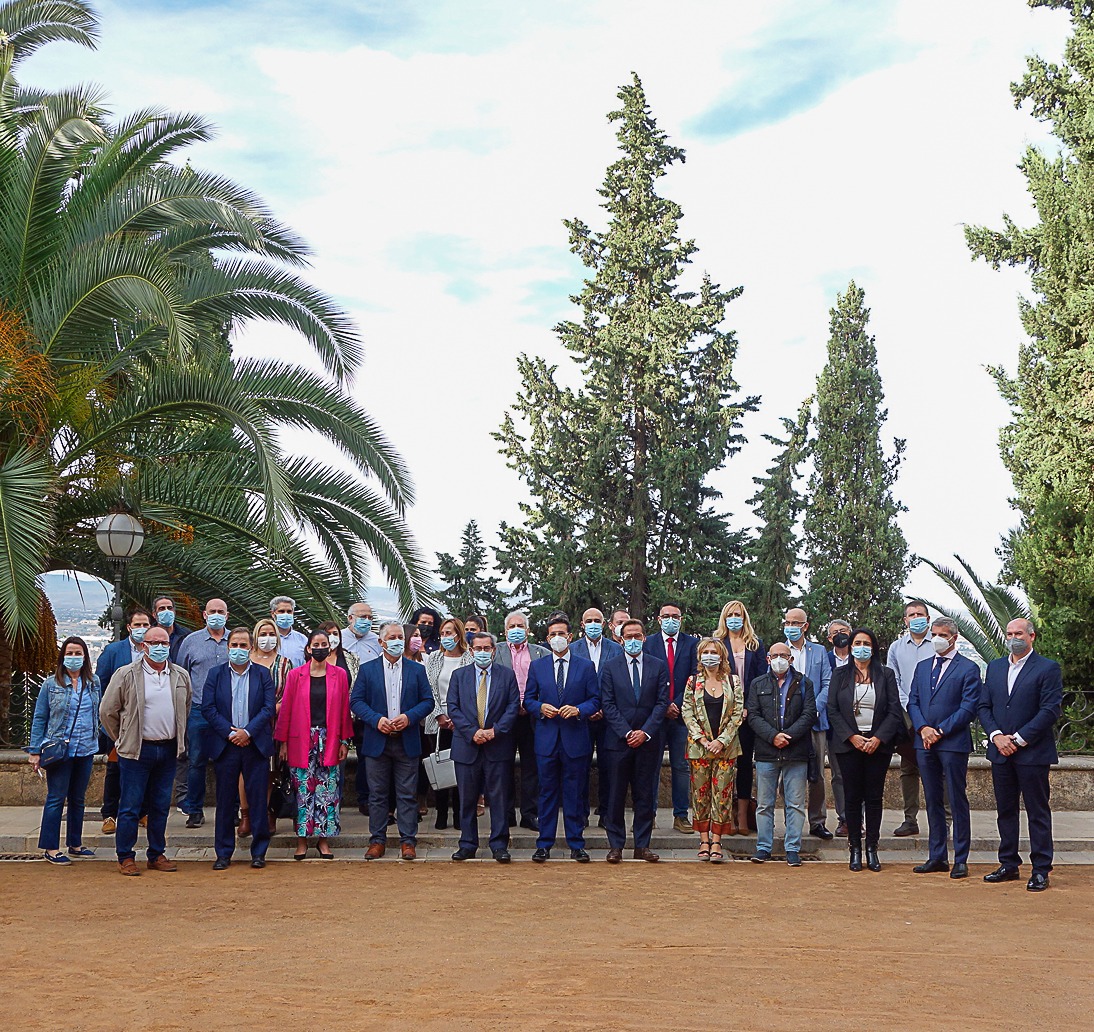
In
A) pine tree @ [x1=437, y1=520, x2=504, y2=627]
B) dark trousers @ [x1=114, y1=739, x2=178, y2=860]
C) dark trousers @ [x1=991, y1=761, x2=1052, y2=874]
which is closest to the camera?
dark trousers @ [x1=991, y1=761, x2=1052, y2=874]

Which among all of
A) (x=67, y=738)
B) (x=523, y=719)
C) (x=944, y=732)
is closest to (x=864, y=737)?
(x=944, y=732)

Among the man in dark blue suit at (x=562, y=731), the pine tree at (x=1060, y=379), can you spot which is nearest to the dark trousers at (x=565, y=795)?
the man in dark blue suit at (x=562, y=731)

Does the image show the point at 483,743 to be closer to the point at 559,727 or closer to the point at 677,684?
the point at 559,727

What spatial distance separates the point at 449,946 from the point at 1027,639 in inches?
218

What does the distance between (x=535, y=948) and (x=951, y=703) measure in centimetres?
473

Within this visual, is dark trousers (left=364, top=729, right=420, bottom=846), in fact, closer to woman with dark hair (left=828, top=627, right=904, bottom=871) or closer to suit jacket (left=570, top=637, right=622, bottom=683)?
suit jacket (left=570, top=637, right=622, bottom=683)

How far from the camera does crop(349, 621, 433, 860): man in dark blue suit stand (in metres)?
10.9

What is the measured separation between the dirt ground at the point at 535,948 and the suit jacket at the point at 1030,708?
1.07 m

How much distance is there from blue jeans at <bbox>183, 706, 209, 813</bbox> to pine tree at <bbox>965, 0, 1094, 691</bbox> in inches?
495

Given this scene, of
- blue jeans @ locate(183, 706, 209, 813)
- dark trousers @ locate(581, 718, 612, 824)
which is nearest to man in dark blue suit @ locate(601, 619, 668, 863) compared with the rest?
dark trousers @ locate(581, 718, 612, 824)

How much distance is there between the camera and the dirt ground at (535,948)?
6.32m

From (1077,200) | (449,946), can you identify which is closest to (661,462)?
(1077,200)

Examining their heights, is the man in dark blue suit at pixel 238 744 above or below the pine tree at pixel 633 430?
below

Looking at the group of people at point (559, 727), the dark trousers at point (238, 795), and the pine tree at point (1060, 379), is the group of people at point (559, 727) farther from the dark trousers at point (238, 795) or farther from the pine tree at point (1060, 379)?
the pine tree at point (1060, 379)
